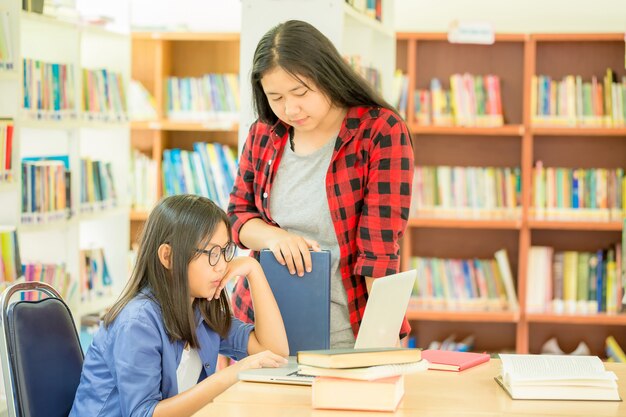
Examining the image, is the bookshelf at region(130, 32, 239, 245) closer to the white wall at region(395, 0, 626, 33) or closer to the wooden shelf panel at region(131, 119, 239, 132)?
the wooden shelf panel at region(131, 119, 239, 132)

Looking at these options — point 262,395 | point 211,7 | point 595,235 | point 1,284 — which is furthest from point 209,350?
point 211,7

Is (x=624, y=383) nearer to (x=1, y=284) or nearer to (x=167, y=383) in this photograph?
(x=167, y=383)

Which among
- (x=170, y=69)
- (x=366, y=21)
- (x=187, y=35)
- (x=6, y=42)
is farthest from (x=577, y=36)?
(x=6, y=42)

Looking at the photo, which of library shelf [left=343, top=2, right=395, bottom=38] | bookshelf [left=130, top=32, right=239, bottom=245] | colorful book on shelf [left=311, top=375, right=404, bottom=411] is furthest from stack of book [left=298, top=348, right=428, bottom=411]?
bookshelf [left=130, top=32, right=239, bottom=245]

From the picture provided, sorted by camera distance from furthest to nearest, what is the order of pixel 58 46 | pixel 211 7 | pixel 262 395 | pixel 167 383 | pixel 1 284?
pixel 211 7, pixel 58 46, pixel 1 284, pixel 167 383, pixel 262 395

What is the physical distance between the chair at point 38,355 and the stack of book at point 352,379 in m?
0.57

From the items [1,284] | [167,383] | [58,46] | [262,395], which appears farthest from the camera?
[58,46]

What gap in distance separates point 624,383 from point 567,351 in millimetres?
3345

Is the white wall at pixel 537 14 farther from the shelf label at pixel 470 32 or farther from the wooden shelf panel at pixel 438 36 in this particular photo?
the shelf label at pixel 470 32

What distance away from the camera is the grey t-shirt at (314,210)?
2166mm

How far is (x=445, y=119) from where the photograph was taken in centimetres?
511

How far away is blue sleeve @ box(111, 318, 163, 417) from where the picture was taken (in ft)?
6.10

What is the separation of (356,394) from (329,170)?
0.62m

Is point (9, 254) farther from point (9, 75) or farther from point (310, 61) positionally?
point (310, 61)
